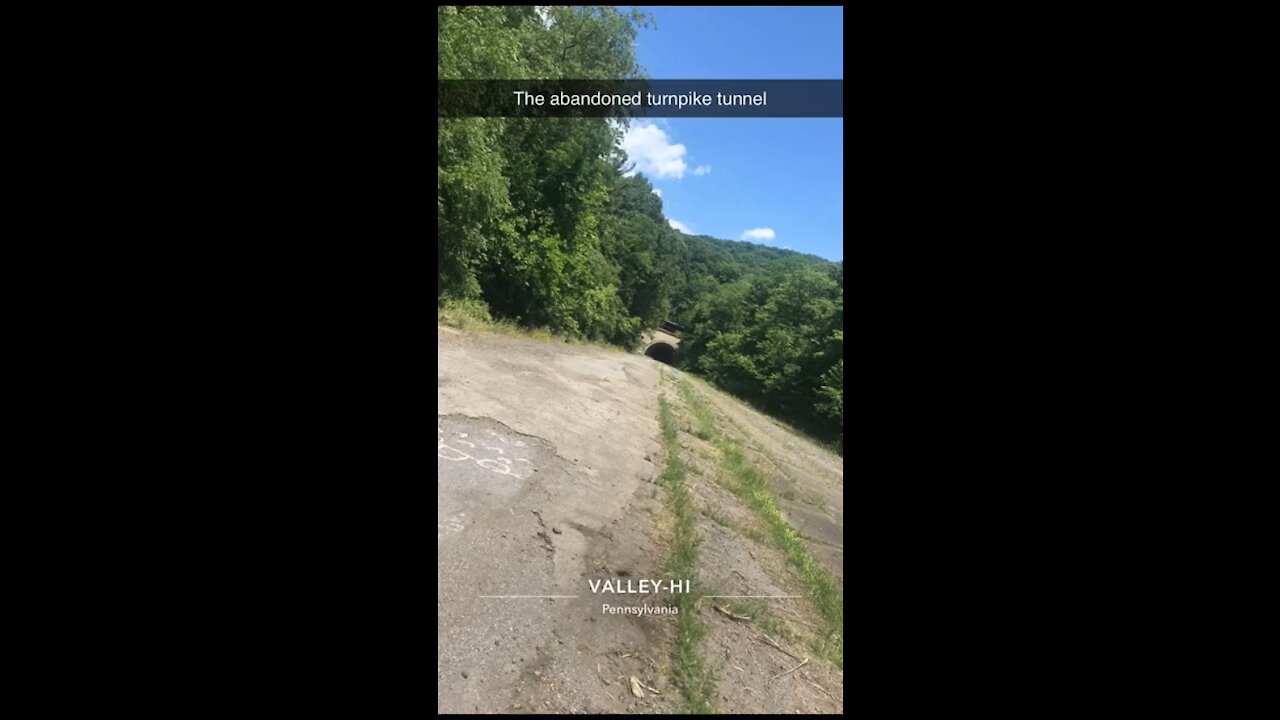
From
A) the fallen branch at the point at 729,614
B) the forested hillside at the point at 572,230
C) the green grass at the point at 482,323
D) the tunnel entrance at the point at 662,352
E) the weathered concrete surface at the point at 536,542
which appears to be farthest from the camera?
the green grass at the point at 482,323

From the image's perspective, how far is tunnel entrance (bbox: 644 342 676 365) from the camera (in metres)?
4.88

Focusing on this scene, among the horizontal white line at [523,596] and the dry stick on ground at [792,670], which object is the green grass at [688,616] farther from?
the horizontal white line at [523,596]

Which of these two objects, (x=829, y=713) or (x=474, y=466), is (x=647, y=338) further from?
(x=829, y=713)

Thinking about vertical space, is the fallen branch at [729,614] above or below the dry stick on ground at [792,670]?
above

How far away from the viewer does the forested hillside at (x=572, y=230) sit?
250 centimetres

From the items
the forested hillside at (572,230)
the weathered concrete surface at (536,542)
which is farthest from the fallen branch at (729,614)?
the forested hillside at (572,230)

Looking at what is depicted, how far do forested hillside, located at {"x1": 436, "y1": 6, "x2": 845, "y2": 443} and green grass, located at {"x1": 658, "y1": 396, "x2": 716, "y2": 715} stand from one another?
3.13 feet

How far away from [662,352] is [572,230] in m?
1.68

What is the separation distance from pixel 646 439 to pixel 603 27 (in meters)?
3.16

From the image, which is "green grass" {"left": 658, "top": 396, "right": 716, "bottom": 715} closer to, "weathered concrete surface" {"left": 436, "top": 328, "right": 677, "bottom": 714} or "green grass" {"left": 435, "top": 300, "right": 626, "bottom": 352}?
"weathered concrete surface" {"left": 436, "top": 328, "right": 677, "bottom": 714}

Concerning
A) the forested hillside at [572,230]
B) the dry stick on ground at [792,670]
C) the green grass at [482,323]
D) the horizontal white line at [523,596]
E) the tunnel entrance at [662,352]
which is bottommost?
the dry stick on ground at [792,670]

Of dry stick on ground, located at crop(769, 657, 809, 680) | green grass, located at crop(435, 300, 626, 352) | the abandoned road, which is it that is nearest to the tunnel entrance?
green grass, located at crop(435, 300, 626, 352)

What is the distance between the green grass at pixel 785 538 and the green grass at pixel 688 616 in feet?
1.58
